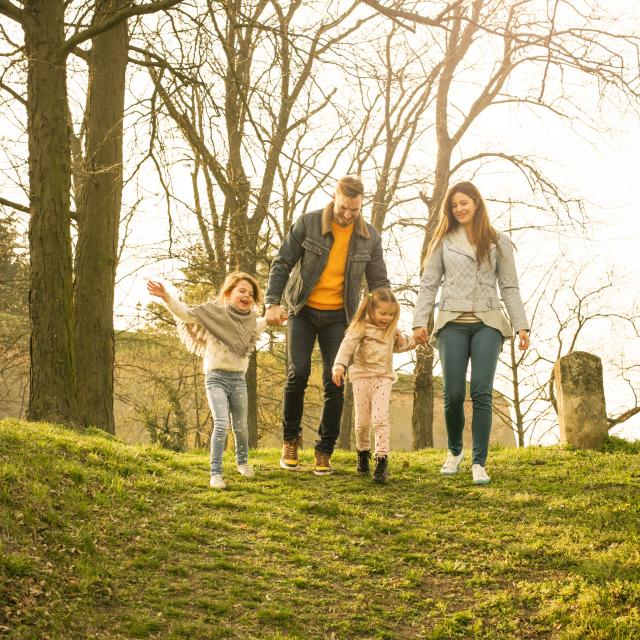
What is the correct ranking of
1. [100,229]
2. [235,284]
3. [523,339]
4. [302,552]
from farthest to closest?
[100,229] < [235,284] < [523,339] < [302,552]

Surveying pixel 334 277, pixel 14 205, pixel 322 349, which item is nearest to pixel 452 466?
pixel 322 349

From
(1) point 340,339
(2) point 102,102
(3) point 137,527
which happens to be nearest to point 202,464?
(1) point 340,339

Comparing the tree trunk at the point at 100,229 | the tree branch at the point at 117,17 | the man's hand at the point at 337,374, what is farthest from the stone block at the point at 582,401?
the tree branch at the point at 117,17

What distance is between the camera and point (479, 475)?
634 centimetres

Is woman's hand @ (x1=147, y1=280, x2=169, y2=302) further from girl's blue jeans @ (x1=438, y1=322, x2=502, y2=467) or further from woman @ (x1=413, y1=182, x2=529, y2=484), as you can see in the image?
girl's blue jeans @ (x1=438, y1=322, x2=502, y2=467)

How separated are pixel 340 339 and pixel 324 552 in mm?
2261

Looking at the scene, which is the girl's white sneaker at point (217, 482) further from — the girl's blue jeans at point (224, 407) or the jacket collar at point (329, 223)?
the jacket collar at point (329, 223)

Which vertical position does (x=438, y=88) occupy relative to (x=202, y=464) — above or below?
above

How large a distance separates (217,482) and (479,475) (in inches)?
85.8

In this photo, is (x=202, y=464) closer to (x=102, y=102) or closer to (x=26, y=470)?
(x=26, y=470)

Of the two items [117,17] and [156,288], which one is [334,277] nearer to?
[156,288]

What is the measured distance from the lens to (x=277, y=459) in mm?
8219

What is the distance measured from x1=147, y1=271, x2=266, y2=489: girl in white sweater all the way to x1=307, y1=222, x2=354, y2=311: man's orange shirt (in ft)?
1.73

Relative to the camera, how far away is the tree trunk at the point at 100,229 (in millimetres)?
8641
